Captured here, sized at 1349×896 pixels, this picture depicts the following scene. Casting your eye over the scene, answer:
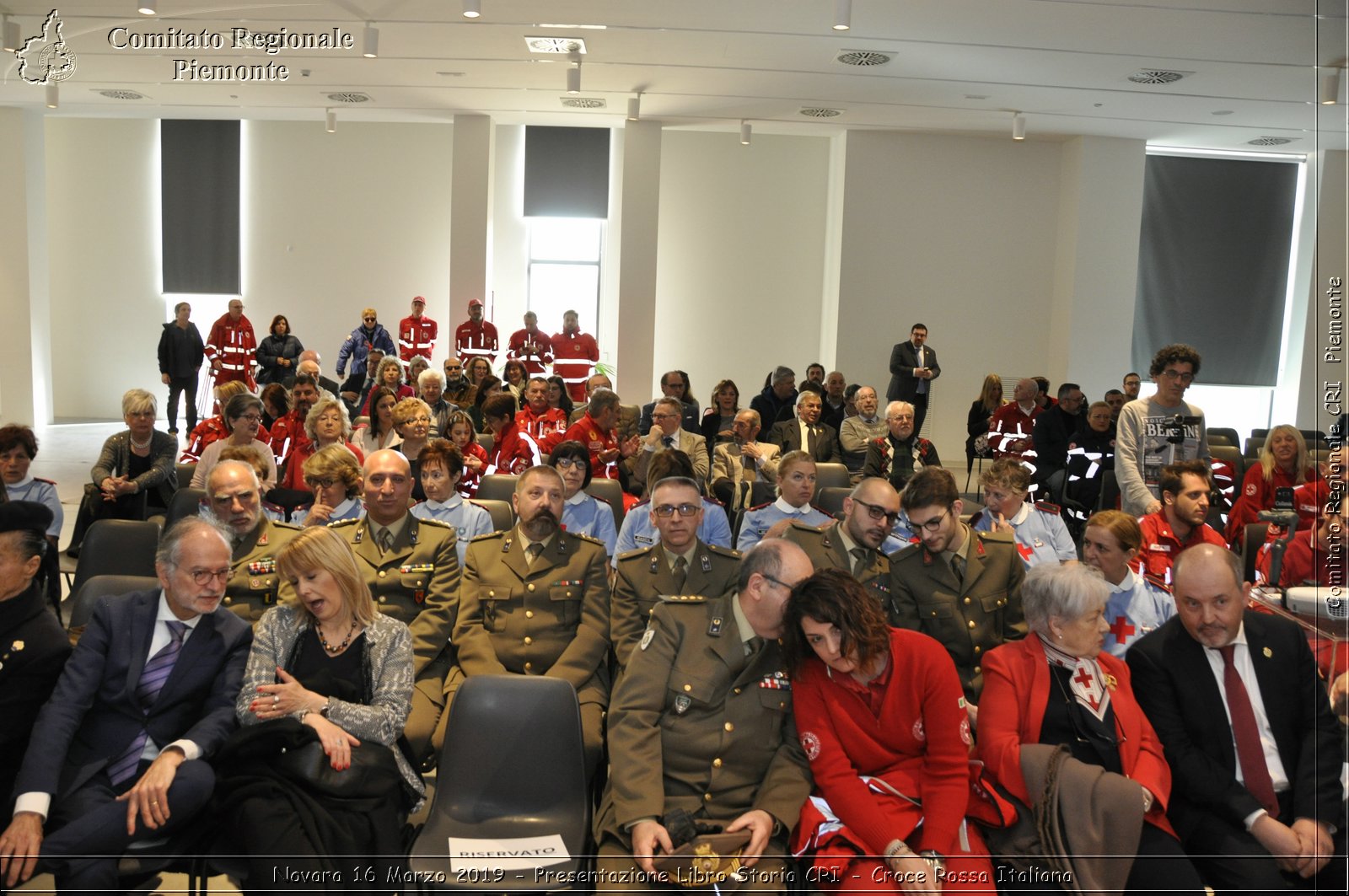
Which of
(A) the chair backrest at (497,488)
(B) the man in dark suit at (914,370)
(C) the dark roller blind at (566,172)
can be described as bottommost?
(A) the chair backrest at (497,488)

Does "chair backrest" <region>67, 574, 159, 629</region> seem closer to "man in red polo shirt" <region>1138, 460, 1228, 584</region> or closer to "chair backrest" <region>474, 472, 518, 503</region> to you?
"chair backrest" <region>474, 472, 518, 503</region>

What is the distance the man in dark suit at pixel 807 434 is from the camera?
7.48 metres

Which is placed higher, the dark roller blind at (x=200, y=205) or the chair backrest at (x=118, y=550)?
the dark roller blind at (x=200, y=205)

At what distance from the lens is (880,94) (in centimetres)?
1023

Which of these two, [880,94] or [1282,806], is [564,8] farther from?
[1282,806]

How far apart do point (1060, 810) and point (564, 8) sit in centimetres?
698

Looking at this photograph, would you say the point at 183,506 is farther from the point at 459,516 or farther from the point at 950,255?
the point at 950,255

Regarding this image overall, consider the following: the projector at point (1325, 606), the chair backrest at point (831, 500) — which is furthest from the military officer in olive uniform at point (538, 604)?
the projector at point (1325, 606)

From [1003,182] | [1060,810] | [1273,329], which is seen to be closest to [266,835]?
[1060,810]

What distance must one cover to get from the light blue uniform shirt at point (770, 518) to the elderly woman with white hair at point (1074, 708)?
2.05 metres

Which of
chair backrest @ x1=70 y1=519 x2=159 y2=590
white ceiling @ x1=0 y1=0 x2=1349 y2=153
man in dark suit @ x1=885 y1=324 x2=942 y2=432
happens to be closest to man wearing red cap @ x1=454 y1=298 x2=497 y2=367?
white ceiling @ x1=0 y1=0 x2=1349 y2=153

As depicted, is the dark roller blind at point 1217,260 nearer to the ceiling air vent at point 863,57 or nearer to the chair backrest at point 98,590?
the ceiling air vent at point 863,57

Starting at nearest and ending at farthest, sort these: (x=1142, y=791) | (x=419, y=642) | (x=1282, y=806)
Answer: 1. (x=1142, y=791)
2. (x=1282, y=806)
3. (x=419, y=642)

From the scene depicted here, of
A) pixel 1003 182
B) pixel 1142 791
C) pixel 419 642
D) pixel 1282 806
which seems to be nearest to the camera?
pixel 1142 791
